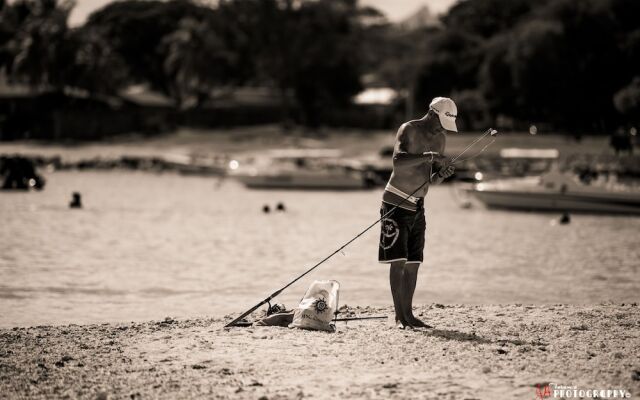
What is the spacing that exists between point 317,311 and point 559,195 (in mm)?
22711

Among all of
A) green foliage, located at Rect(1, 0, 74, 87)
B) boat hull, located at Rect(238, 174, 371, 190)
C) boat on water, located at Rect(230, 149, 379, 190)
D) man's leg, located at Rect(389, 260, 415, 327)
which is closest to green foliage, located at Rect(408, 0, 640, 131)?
boat on water, located at Rect(230, 149, 379, 190)

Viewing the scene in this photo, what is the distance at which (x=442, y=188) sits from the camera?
45.4m

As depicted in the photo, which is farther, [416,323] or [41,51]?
[41,51]

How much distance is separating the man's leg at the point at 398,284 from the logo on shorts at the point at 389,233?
182 millimetres

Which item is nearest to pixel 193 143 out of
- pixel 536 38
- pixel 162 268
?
pixel 536 38

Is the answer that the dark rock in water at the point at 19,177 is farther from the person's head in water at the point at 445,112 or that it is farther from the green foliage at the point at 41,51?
the person's head in water at the point at 445,112

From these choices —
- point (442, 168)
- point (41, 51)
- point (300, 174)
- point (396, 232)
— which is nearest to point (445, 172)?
point (442, 168)

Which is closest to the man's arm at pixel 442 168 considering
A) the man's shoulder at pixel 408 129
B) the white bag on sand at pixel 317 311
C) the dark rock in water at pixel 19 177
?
the man's shoulder at pixel 408 129

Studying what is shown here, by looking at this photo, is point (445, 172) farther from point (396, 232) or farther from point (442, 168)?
point (396, 232)

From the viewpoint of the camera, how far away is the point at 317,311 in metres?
10.2

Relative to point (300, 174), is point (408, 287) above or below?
below

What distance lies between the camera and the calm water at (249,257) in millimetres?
14523

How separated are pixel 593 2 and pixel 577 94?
5.76 metres

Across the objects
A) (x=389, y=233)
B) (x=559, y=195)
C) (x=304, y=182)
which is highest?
(x=389, y=233)
